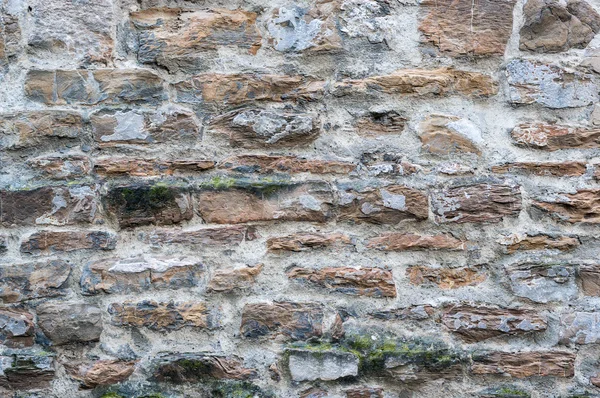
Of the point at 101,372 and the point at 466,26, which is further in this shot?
the point at 466,26

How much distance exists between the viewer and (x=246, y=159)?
175 centimetres

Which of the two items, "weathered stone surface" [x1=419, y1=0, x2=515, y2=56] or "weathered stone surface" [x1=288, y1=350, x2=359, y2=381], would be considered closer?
"weathered stone surface" [x1=288, y1=350, x2=359, y2=381]

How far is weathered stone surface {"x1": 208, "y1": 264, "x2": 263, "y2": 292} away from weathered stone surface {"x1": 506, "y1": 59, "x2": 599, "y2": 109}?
0.88 meters

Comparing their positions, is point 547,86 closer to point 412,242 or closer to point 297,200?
point 412,242

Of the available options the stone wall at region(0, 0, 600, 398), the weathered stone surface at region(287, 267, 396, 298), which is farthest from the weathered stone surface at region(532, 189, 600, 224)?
the weathered stone surface at region(287, 267, 396, 298)

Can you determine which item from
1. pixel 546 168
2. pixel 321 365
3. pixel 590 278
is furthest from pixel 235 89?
pixel 590 278

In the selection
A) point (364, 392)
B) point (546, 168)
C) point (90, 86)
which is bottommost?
point (364, 392)

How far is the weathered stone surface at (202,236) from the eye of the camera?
5.67ft

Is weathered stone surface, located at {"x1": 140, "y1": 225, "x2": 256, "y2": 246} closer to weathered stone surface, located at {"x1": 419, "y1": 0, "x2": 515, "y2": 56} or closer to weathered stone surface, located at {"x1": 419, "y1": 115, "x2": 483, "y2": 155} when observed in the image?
weathered stone surface, located at {"x1": 419, "y1": 115, "x2": 483, "y2": 155}

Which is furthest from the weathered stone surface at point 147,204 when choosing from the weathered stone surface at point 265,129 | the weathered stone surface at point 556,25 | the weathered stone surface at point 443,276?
Result: the weathered stone surface at point 556,25

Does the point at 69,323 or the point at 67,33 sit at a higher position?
the point at 67,33

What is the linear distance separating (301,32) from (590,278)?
1.06 m

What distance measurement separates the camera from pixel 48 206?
67.4 inches

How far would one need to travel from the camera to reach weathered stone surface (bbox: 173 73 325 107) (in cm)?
176
